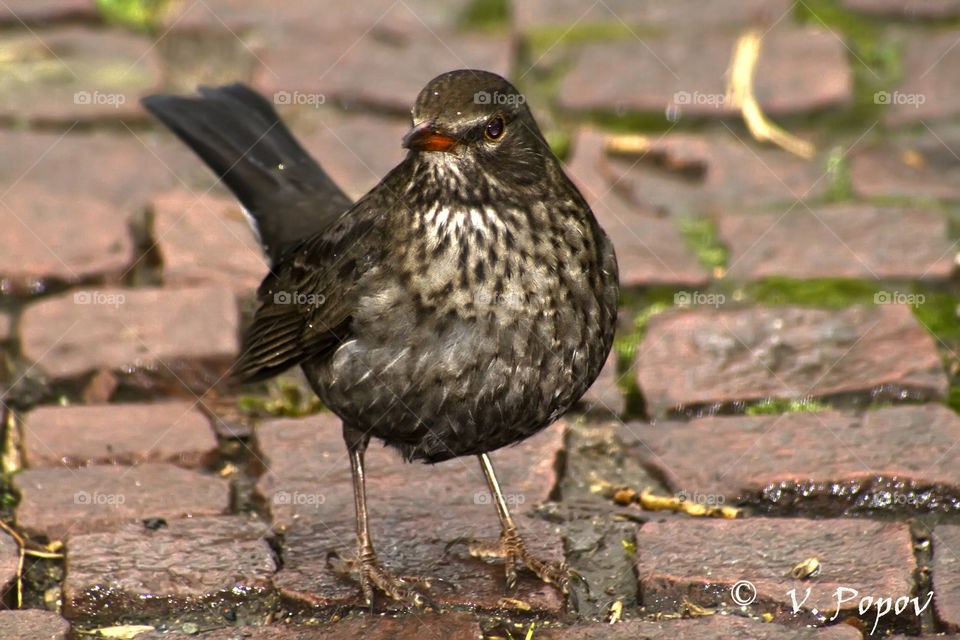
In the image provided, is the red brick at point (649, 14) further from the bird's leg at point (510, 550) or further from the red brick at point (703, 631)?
the red brick at point (703, 631)

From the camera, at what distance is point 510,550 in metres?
4.28

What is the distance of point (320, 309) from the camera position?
441cm

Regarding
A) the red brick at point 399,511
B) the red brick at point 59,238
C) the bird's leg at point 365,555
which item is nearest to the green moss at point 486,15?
the red brick at point 59,238

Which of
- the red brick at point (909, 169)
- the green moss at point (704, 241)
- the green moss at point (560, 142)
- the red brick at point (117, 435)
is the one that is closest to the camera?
the red brick at point (117, 435)

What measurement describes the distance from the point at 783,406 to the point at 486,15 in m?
3.34

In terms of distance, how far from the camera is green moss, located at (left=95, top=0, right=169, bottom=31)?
746cm

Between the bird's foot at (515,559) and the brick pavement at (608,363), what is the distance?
4cm

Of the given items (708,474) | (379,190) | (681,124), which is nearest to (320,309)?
(379,190)

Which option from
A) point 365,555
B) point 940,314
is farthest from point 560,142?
point 365,555

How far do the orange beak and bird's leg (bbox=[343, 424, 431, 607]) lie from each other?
97 cm

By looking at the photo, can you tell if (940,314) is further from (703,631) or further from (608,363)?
(703,631)

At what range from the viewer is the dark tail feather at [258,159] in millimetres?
5242

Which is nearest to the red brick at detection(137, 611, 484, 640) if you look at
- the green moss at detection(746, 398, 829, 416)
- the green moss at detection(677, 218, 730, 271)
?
the green moss at detection(746, 398, 829, 416)

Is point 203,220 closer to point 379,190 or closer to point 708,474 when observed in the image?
point 379,190
